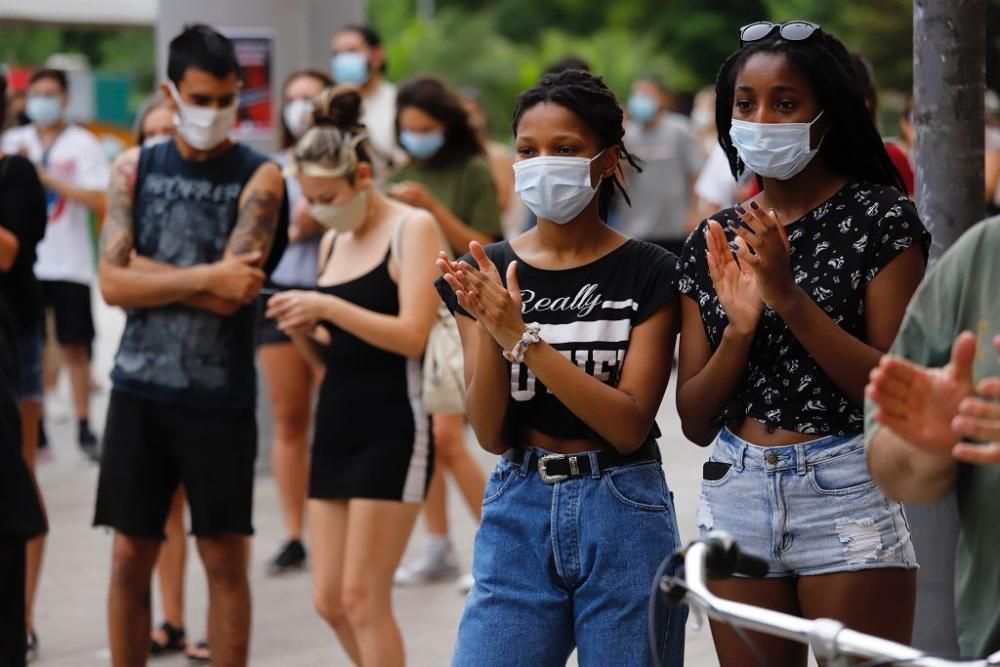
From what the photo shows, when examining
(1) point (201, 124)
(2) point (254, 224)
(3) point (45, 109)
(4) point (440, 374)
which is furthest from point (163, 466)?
(3) point (45, 109)

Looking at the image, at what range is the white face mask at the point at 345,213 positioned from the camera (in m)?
5.23

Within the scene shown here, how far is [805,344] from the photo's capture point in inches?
131

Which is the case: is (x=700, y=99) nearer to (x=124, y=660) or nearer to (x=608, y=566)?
(x=124, y=660)

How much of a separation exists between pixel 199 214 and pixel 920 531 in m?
2.50

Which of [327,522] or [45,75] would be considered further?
[45,75]

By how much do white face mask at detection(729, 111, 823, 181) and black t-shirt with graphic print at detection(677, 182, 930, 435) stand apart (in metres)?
0.11

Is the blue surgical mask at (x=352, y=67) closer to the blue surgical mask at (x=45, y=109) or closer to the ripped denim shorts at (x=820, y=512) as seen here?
the blue surgical mask at (x=45, y=109)

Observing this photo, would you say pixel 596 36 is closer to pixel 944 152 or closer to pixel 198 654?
pixel 198 654

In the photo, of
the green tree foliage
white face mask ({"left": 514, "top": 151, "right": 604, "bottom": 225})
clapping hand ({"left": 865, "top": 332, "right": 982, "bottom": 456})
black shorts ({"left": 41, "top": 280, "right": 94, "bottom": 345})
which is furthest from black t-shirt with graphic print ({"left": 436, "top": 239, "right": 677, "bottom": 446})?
the green tree foliage

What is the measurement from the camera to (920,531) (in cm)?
457

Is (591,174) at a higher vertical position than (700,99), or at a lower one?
lower

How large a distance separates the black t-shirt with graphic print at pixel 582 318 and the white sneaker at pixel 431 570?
3650mm

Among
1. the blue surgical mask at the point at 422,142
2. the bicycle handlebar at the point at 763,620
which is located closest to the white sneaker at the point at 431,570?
the blue surgical mask at the point at 422,142

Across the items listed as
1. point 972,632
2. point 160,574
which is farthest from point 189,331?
point 972,632
